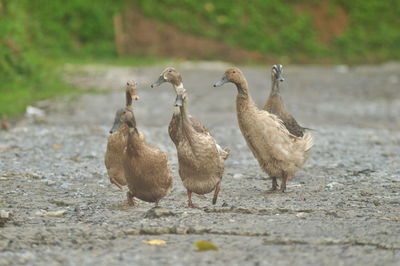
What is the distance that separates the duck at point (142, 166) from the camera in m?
7.05

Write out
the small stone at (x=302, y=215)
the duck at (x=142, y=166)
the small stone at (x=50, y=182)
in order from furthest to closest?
the small stone at (x=50, y=182)
the duck at (x=142, y=166)
the small stone at (x=302, y=215)

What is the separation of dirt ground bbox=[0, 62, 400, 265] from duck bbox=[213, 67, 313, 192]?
0.26m

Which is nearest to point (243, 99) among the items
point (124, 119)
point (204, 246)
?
point (124, 119)

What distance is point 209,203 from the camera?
7691mm

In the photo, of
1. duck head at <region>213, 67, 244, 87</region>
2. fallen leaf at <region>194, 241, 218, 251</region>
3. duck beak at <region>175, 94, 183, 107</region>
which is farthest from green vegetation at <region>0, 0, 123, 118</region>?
fallen leaf at <region>194, 241, 218, 251</region>

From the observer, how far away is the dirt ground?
18.1ft

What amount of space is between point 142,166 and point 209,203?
944 mm

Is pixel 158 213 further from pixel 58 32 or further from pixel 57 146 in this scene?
pixel 58 32

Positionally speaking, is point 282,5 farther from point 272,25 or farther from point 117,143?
point 117,143

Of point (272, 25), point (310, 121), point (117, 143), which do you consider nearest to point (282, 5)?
point (272, 25)

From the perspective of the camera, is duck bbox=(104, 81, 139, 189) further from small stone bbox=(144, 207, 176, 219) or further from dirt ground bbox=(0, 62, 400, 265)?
small stone bbox=(144, 207, 176, 219)

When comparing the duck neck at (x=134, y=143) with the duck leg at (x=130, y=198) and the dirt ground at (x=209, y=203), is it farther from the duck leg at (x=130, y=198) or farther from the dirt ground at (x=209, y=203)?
the dirt ground at (x=209, y=203)

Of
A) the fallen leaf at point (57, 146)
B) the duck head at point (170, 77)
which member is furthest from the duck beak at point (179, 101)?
the fallen leaf at point (57, 146)

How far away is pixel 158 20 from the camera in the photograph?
90.3 feet
